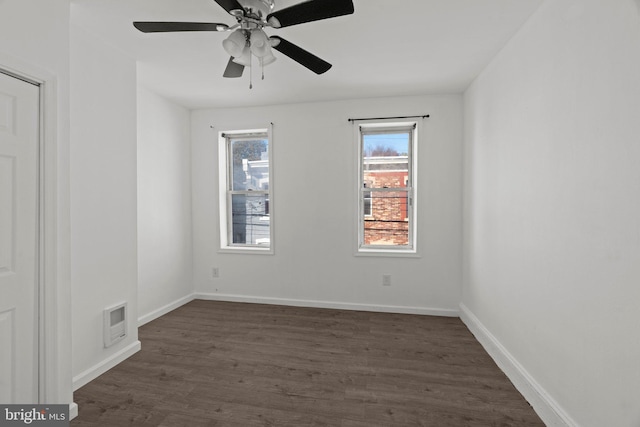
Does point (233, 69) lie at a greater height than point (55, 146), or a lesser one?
Result: greater

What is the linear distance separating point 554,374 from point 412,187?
2366 mm

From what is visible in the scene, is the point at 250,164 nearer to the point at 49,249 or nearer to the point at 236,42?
the point at 236,42

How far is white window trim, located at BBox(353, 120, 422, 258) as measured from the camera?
365cm

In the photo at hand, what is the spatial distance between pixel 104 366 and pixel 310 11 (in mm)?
2851

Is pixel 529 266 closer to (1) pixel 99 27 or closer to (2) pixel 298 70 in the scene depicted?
(2) pixel 298 70

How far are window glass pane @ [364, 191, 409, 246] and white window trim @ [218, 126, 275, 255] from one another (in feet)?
4.05

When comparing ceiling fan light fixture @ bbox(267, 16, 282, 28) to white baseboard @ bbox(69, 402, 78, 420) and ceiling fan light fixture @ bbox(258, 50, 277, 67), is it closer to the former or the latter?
ceiling fan light fixture @ bbox(258, 50, 277, 67)

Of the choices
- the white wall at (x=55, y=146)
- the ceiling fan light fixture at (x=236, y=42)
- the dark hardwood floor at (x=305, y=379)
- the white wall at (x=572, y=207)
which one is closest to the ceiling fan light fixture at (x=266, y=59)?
the ceiling fan light fixture at (x=236, y=42)

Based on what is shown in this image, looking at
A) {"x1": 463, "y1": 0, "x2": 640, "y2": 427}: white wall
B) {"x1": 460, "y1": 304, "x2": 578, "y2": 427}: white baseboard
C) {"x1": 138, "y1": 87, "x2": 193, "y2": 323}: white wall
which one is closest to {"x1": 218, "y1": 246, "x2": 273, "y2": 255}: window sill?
{"x1": 138, "y1": 87, "x2": 193, "y2": 323}: white wall

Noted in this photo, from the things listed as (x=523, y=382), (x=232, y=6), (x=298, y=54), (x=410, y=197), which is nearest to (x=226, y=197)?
(x=410, y=197)

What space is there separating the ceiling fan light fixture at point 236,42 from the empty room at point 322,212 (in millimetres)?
38

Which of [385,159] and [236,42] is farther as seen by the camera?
[385,159]

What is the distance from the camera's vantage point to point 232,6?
1585 millimetres

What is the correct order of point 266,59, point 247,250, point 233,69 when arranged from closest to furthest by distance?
point 266,59, point 233,69, point 247,250
